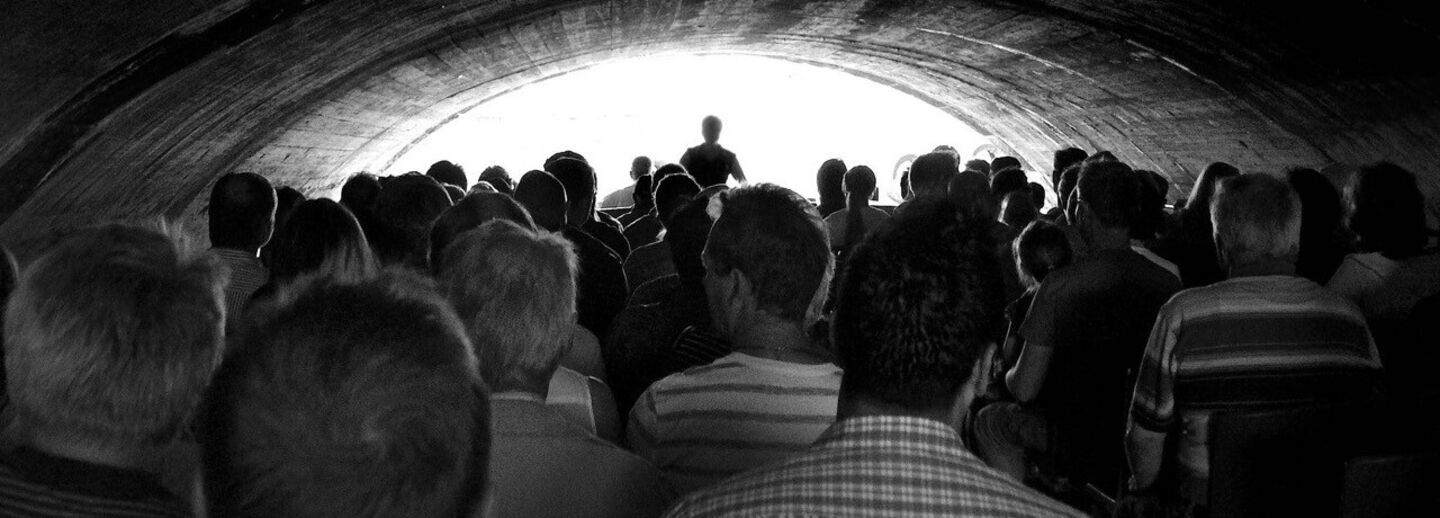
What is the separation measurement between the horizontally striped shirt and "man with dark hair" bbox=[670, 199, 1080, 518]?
86 centimetres

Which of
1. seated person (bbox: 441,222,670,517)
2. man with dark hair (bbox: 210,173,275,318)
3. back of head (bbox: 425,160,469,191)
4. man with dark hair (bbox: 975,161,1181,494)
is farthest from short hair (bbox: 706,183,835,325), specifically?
back of head (bbox: 425,160,469,191)

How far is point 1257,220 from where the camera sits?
405cm

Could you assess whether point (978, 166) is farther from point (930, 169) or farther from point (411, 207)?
point (411, 207)

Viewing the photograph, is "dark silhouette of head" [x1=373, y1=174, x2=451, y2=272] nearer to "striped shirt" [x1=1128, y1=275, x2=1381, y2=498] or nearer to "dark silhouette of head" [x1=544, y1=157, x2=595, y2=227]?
"dark silhouette of head" [x1=544, y1=157, x2=595, y2=227]

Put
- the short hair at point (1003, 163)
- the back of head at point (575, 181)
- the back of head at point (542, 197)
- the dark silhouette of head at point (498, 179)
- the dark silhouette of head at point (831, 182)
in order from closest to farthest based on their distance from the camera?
the back of head at point (542, 197)
the back of head at point (575, 181)
the dark silhouette of head at point (498, 179)
the dark silhouette of head at point (831, 182)
the short hair at point (1003, 163)

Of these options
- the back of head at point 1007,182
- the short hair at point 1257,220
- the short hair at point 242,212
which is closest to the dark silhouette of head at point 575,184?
the short hair at point 242,212

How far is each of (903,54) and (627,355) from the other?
41.5 feet

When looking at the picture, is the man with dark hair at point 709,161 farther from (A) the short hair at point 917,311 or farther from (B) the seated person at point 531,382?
(A) the short hair at point 917,311

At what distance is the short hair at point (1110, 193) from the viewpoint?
4867mm

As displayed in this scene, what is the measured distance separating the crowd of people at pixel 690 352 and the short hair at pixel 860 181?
1727 mm

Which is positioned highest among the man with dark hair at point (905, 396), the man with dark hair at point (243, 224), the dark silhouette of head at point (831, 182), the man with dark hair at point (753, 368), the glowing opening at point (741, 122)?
the man with dark hair at point (905, 396)

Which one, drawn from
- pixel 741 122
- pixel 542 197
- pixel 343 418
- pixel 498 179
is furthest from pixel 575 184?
pixel 741 122

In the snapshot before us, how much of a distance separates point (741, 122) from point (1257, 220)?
88.6 ft

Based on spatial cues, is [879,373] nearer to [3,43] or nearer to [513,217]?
[513,217]
